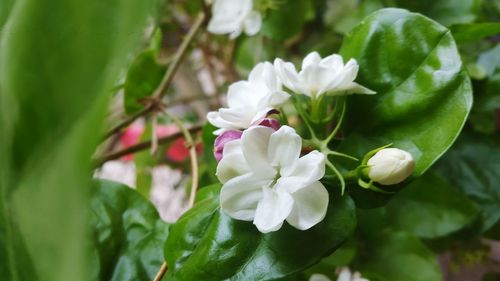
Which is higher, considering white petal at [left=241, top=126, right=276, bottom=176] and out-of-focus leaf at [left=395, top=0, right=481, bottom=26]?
white petal at [left=241, top=126, right=276, bottom=176]

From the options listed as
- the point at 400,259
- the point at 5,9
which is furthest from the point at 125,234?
the point at 5,9

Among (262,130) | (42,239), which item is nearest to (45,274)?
(42,239)

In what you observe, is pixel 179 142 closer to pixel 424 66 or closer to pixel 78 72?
pixel 424 66

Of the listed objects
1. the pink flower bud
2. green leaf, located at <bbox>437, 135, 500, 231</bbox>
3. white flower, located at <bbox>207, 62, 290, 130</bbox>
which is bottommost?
green leaf, located at <bbox>437, 135, 500, 231</bbox>

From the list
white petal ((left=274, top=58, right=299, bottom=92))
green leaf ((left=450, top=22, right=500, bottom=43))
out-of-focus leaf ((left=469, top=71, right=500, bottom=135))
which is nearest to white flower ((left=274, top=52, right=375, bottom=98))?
white petal ((left=274, top=58, right=299, bottom=92))

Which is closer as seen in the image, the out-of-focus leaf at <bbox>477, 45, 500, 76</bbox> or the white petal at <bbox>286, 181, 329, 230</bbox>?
the white petal at <bbox>286, 181, 329, 230</bbox>

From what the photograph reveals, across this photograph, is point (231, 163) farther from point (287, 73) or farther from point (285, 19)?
point (285, 19)

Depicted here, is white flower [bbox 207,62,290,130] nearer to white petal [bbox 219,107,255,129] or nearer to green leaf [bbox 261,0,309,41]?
white petal [bbox 219,107,255,129]
